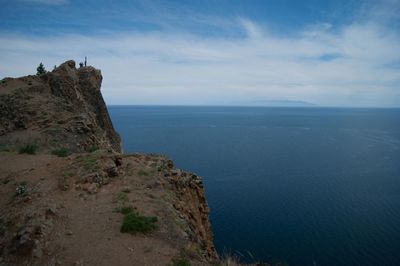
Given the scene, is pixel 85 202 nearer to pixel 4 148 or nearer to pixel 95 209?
pixel 95 209

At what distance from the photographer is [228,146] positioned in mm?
115812

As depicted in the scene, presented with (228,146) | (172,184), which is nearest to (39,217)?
(172,184)

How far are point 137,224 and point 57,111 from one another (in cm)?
2627

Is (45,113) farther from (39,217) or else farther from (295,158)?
(295,158)

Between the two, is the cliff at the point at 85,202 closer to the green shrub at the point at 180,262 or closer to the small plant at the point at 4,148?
the green shrub at the point at 180,262

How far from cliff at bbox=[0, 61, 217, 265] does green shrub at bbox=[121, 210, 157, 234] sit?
0.10 m

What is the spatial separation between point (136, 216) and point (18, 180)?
32.6 ft

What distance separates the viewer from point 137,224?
53.9ft

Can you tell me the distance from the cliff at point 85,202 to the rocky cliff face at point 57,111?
173mm

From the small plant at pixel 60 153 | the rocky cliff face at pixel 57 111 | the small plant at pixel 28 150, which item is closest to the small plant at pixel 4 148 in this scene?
the rocky cliff face at pixel 57 111

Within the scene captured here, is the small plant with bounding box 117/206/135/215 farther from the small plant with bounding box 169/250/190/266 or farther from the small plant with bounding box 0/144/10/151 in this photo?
the small plant with bounding box 0/144/10/151

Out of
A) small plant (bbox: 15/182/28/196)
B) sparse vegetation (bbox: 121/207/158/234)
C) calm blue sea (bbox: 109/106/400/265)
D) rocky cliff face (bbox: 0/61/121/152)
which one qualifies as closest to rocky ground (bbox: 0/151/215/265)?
small plant (bbox: 15/182/28/196)

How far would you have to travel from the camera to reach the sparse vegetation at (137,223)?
53.0 ft

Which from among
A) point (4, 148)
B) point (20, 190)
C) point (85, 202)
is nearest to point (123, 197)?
point (85, 202)
